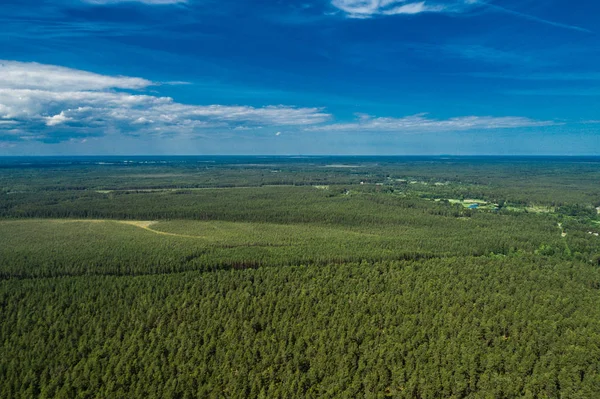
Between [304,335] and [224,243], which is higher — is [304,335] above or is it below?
below

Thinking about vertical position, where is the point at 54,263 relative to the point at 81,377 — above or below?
above

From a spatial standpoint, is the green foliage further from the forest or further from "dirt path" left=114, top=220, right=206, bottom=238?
"dirt path" left=114, top=220, right=206, bottom=238

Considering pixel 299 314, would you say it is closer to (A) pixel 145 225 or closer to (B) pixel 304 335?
(B) pixel 304 335

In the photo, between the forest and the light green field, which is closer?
the forest

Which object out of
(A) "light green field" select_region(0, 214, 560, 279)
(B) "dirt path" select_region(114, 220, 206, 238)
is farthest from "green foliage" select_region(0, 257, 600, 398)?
(B) "dirt path" select_region(114, 220, 206, 238)

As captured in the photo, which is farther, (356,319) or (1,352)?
(356,319)

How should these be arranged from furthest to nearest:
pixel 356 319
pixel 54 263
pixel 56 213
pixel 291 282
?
pixel 56 213, pixel 54 263, pixel 291 282, pixel 356 319

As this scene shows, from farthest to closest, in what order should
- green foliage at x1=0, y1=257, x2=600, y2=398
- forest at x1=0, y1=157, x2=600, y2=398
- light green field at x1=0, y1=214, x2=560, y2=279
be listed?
light green field at x1=0, y1=214, x2=560, y2=279, forest at x1=0, y1=157, x2=600, y2=398, green foliage at x1=0, y1=257, x2=600, y2=398

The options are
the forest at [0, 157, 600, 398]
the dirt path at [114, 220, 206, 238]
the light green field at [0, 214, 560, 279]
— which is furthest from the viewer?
the dirt path at [114, 220, 206, 238]

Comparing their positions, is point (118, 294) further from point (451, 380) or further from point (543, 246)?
point (543, 246)

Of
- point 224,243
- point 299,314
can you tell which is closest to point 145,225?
point 224,243

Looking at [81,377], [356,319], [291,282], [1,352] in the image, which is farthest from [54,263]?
[356,319]
